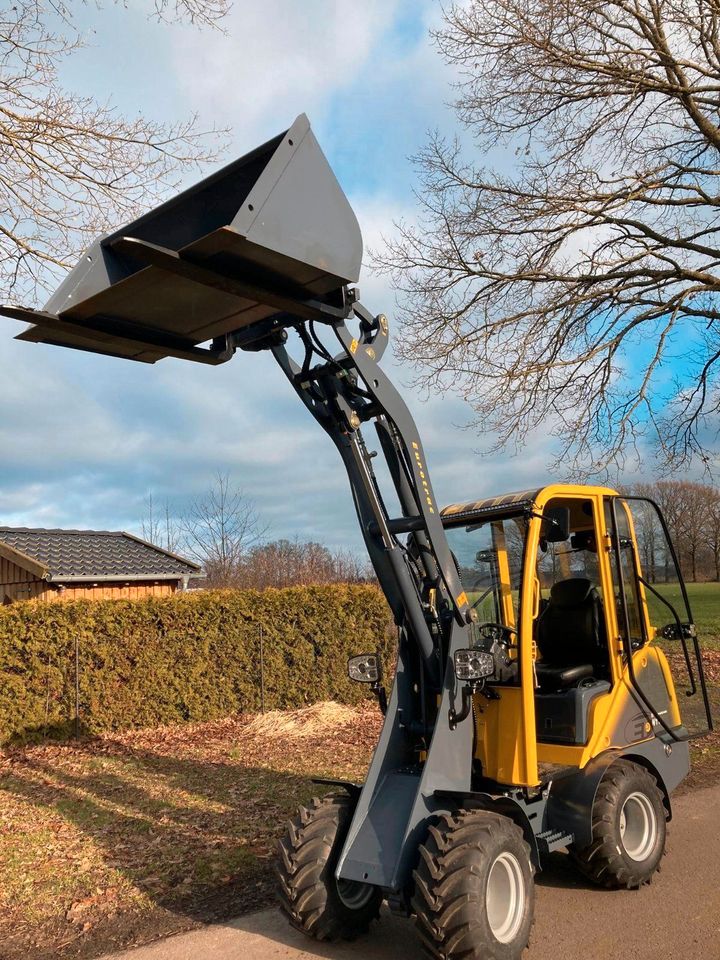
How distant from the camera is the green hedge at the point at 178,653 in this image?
10328 mm

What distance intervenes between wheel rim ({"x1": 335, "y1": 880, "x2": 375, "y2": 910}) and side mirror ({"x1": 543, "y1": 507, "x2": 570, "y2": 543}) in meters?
2.18

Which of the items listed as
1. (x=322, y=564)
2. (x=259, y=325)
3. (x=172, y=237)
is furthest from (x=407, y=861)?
(x=322, y=564)

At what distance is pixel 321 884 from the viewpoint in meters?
4.07

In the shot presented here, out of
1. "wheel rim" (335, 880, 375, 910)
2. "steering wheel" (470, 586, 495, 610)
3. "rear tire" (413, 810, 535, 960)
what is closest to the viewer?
"rear tire" (413, 810, 535, 960)

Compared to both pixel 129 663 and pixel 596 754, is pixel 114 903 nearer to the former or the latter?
pixel 596 754

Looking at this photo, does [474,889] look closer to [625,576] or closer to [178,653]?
[625,576]

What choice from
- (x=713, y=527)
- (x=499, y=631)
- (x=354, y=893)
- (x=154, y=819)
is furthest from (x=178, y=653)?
(x=713, y=527)

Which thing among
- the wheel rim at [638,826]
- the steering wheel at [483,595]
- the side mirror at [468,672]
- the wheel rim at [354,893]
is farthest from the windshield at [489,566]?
the wheel rim at [354,893]

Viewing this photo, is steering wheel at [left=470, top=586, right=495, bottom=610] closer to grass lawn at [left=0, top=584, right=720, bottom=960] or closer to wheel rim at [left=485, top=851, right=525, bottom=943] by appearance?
wheel rim at [left=485, top=851, right=525, bottom=943]

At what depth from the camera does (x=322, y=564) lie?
2738 cm

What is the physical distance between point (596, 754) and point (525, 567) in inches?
49.5

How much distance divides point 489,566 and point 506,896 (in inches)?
82.3

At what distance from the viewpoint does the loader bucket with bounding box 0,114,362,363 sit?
335 centimetres

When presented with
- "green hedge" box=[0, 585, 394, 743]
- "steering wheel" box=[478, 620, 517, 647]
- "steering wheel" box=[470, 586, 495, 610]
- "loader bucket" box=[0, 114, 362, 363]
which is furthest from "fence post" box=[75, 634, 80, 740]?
"loader bucket" box=[0, 114, 362, 363]
